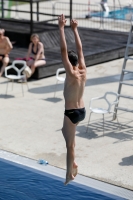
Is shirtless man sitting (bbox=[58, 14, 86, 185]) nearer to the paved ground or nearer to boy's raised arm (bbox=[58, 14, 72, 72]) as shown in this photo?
boy's raised arm (bbox=[58, 14, 72, 72])

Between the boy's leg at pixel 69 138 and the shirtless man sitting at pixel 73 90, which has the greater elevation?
the shirtless man sitting at pixel 73 90

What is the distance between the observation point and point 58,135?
1062 cm

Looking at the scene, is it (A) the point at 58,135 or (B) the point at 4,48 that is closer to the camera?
(A) the point at 58,135

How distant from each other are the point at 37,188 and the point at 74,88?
2.15m

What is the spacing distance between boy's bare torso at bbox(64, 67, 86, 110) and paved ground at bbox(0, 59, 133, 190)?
6.82ft

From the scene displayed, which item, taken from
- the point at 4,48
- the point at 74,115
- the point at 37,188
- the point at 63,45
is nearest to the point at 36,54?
the point at 4,48

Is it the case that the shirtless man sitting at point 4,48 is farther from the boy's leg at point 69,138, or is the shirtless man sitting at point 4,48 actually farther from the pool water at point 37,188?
the boy's leg at point 69,138

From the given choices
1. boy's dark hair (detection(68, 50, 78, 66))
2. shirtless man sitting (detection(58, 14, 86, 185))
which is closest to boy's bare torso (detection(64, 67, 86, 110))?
shirtless man sitting (detection(58, 14, 86, 185))

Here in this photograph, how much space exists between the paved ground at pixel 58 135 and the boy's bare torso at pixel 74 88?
6.82 ft

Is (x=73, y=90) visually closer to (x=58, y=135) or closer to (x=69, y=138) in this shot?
(x=69, y=138)

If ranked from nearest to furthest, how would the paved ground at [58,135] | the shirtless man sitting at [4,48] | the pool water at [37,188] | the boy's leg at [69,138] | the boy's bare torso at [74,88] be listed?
the boy's bare torso at [74,88] < the boy's leg at [69,138] < the pool water at [37,188] < the paved ground at [58,135] < the shirtless man sitting at [4,48]

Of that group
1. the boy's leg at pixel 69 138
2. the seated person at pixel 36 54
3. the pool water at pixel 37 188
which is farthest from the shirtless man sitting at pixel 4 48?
the boy's leg at pixel 69 138

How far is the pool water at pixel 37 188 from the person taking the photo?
812cm

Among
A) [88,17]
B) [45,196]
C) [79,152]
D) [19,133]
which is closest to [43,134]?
[19,133]
